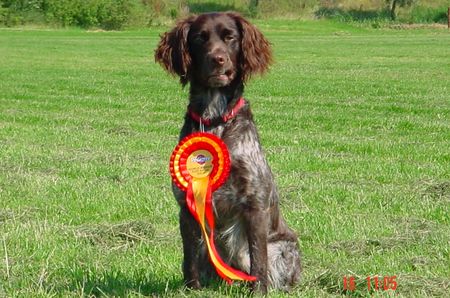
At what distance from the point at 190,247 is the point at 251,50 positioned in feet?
4.00

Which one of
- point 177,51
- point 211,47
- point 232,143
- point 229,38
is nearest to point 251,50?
point 229,38

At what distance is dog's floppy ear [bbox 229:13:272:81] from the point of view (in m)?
5.05

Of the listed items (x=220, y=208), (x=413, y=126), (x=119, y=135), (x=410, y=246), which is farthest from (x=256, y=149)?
(x=413, y=126)

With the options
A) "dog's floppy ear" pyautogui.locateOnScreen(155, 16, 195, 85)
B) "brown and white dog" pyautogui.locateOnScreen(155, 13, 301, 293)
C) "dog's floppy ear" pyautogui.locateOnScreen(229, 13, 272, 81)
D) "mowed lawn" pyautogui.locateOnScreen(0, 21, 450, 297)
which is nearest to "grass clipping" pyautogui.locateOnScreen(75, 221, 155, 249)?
"mowed lawn" pyautogui.locateOnScreen(0, 21, 450, 297)

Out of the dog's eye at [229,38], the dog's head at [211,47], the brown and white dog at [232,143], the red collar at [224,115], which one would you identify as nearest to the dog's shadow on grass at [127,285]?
the brown and white dog at [232,143]

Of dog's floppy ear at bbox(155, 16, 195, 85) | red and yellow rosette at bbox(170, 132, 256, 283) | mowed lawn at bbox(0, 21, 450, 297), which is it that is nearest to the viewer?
red and yellow rosette at bbox(170, 132, 256, 283)

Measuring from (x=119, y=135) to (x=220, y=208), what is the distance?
7883 mm

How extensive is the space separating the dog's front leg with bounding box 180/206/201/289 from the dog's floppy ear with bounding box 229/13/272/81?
0.91 meters

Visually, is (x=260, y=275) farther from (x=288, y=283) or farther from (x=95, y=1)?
(x=95, y=1)

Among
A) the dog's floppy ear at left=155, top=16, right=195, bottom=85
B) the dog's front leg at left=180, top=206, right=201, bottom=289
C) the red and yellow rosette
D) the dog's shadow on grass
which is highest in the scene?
A: the dog's floppy ear at left=155, top=16, right=195, bottom=85

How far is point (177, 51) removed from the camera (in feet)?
16.6

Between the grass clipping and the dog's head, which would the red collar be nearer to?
the dog's head

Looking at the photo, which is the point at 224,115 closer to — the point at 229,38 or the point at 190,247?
the point at 229,38

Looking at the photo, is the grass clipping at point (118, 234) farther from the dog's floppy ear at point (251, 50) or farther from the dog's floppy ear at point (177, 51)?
the dog's floppy ear at point (251, 50)
